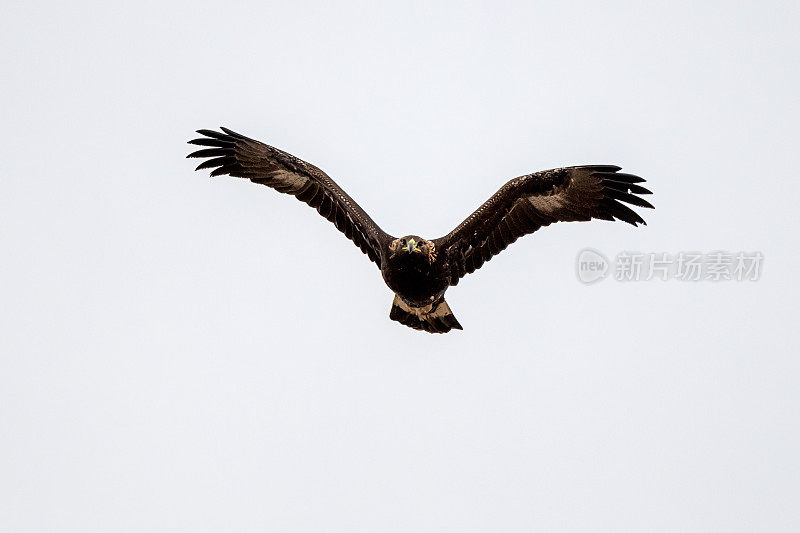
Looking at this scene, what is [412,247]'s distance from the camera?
13.0 metres

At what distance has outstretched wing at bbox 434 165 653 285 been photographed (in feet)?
43.3

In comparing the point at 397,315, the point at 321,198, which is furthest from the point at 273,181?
the point at 397,315

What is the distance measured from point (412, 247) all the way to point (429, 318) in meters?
1.51

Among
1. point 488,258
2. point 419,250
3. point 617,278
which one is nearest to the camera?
point 419,250

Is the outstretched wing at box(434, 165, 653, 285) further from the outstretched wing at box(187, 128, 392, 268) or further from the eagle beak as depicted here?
the outstretched wing at box(187, 128, 392, 268)

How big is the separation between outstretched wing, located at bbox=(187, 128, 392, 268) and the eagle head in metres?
0.98

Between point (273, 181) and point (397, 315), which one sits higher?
point (273, 181)

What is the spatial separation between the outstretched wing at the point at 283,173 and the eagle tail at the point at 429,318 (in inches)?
24.8

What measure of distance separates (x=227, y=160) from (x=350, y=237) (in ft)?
5.80

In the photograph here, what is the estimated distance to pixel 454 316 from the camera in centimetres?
1430

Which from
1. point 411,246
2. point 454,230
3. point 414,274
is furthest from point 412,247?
point 454,230

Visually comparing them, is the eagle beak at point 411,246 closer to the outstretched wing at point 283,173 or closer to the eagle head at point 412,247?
the eagle head at point 412,247

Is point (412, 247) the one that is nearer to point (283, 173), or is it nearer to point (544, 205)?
point (544, 205)

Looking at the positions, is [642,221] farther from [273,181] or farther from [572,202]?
[273,181]
